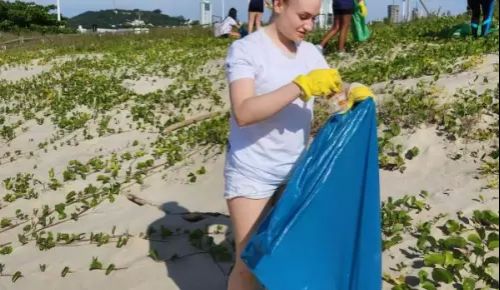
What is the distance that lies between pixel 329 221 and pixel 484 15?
6.45 meters

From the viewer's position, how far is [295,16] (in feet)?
7.75

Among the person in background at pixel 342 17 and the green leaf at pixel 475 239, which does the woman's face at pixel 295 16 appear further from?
the person in background at pixel 342 17

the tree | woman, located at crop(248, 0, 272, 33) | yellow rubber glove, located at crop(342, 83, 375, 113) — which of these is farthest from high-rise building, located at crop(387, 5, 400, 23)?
the tree

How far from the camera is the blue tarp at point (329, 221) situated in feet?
Result: 7.67

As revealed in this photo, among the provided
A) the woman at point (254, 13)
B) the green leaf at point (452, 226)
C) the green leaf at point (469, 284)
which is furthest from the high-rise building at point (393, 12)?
the green leaf at point (469, 284)

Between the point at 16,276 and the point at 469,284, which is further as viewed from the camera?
the point at 16,276

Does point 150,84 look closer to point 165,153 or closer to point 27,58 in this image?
point 165,153

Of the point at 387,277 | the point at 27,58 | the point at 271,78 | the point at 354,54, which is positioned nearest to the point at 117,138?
the point at 354,54

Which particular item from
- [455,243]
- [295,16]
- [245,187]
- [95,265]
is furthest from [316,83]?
[95,265]

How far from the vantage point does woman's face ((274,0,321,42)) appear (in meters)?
2.34

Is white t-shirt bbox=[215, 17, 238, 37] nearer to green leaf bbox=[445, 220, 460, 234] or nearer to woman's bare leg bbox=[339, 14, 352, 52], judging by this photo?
woman's bare leg bbox=[339, 14, 352, 52]

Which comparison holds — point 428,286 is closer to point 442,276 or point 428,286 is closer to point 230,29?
point 442,276

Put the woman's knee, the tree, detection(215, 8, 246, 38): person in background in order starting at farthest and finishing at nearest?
the tree
detection(215, 8, 246, 38): person in background
the woman's knee

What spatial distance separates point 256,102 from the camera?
2.24 m
